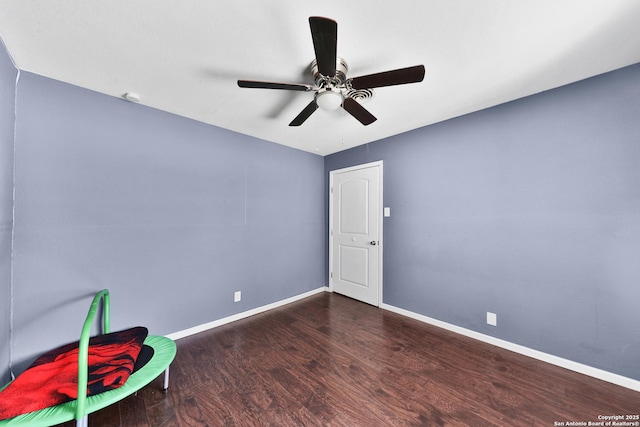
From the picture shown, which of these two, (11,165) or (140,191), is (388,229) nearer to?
(140,191)

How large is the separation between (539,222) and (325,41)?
239 centimetres

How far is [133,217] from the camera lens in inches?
87.3

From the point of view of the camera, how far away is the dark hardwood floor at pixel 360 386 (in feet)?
4.95

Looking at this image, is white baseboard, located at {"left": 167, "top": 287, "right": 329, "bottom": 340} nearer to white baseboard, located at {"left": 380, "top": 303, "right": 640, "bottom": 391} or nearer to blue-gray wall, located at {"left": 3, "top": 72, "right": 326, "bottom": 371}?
blue-gray wall, located at {"left": 3, "top": 72, "right": 326, "bottom": 371}

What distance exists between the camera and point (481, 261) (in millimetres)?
2451

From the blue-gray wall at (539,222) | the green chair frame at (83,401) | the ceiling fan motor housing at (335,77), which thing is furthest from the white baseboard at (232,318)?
the ceiling fan motor housing at (335,77)

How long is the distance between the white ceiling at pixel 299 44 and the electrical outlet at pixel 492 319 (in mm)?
2148

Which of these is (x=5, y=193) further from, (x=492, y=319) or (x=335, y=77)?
(x=492, y=319)

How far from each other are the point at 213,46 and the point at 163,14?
0.30 meters

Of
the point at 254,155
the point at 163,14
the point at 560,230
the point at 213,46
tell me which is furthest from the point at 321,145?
the point at 560,230

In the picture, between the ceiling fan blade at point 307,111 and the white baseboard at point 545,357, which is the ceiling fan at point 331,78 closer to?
the ceiling fan blade at point 307,111

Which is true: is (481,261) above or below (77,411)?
above

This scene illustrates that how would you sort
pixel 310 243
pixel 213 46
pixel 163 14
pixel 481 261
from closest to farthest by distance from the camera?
1. pixel 163 14
2. pixel 213 46
3. pixel 481 261
4. pixel 310 243

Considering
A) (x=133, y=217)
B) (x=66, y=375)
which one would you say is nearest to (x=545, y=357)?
(x=66, y=375)
